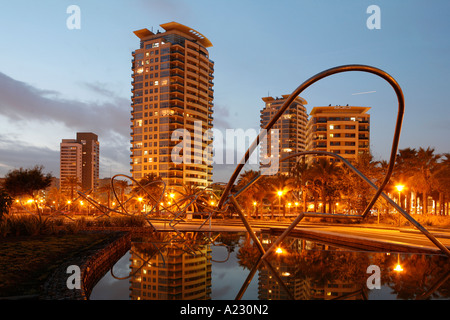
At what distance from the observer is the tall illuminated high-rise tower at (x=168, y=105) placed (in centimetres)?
10669

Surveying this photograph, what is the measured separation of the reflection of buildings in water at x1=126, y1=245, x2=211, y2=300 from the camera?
30.8 feet

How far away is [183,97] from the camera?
111125mm

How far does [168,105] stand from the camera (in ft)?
355

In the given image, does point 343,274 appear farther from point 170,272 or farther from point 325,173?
point 325,173

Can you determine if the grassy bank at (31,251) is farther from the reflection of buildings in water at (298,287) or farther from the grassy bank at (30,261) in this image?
the reflection of buildings in water at (298,287)

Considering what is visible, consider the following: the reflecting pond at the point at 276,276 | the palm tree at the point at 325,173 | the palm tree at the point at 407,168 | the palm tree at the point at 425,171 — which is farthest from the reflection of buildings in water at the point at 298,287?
the palm tree at the point at 425,171

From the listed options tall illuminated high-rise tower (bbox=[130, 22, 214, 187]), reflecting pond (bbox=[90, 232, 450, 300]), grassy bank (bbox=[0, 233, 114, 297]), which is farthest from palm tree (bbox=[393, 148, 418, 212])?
tall illuminated high-rise tower (bbox=[130, 22, 214, 187])

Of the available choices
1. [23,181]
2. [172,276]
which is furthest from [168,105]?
[172,276]

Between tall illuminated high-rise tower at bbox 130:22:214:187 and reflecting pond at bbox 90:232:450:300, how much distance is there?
9078cm

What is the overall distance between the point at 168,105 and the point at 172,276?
10075cm

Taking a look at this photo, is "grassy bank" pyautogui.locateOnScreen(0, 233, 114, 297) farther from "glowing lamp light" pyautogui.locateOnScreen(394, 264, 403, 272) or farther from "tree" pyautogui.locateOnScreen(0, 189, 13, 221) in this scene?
"glowing lamp light" pyautogui.locateOnScreen(394, 264, 403, 272)

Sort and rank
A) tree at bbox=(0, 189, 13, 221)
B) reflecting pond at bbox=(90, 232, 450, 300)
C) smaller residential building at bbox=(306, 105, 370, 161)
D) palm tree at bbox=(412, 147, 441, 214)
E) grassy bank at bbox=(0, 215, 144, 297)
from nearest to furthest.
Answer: grassy bank at bbox=(0, 215, 144, 297) → reflecting pond at bbox=(90, 232, 450, 300) → tree at bbox=(0, 189, 13, 221) → palm tree at bbox=(412, 147, 441, 214) → smaller residential building at bbox=(306, 105, 370, 161)
